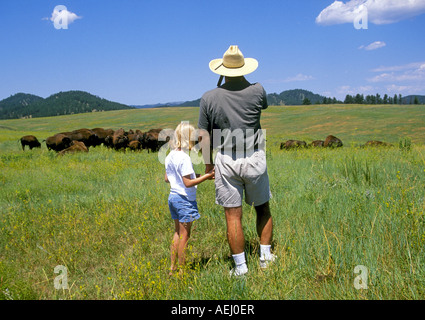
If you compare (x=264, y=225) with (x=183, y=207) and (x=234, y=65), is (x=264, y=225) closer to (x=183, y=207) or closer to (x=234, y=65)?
(x=183, y=207)

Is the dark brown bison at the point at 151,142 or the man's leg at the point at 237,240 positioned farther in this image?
the dark brown bison at the point at 151,142

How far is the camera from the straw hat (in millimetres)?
3011

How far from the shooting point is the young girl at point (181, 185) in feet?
10.4

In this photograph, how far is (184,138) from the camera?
10.5ft

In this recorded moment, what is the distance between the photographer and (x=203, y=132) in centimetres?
302

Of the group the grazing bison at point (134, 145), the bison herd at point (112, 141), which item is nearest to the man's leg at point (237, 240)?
the bison herd at point (112, 141)

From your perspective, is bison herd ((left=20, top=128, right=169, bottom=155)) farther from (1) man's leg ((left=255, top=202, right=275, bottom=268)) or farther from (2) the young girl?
(1) man's leg ((left=255, top=202, right=275, bottom=268))

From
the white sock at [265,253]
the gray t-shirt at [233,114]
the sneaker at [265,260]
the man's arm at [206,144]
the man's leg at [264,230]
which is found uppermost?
the gray t-shirt at [233,114]

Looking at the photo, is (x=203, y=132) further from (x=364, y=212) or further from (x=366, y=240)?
(x=364, y=212)

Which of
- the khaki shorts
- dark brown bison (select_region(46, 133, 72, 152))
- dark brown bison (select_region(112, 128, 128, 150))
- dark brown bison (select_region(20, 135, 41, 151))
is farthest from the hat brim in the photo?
dark brown bison (select_region(20, 135, 41, 151))

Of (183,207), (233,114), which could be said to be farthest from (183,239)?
(233,114)

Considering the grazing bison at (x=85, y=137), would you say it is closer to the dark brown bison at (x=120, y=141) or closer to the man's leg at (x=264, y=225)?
the dark brown bison at (x=120, y=141)
